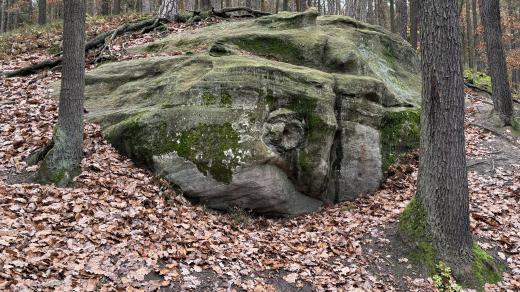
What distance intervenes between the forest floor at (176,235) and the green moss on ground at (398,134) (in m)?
0.84

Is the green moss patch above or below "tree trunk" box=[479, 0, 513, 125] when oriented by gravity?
below

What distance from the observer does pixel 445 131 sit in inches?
255

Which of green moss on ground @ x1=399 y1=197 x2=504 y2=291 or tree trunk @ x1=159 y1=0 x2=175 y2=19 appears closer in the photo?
green moss on ground @ x1=399 y1=197 x2=504 y2=291

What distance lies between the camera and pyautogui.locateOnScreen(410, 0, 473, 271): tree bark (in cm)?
640

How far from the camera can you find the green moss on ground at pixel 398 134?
32.6 feet

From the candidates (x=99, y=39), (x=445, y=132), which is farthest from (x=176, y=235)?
(x=99, y=39)

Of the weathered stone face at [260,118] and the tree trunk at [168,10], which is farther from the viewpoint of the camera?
the tree trunk at [168,10]

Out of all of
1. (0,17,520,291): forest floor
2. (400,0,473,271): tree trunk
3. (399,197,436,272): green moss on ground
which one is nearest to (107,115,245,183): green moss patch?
(0,17,520,291): forest floor

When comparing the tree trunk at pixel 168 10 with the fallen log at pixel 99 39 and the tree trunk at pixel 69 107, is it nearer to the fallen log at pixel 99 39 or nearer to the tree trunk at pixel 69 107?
the fallen log at pixel 99 39

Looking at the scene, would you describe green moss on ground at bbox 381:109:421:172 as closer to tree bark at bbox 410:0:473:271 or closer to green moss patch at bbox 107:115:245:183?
tree bark at bbox 410:0:473:271

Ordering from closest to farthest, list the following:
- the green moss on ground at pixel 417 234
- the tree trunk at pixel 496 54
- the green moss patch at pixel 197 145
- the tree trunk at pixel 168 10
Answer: the green moss on ground at pixel 417 234 < the green moss patch at pixel 197 145 < the tree trunk at pixel 496 54 < the tree trunk at pixel 168 10

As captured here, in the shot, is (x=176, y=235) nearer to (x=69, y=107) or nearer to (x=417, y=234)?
(x=69, y=107)

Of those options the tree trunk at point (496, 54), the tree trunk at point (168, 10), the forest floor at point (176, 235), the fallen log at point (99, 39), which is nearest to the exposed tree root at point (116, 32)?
the fallen log at point (99, 39)

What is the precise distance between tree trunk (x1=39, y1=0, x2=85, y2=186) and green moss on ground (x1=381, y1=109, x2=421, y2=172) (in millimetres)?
6681
